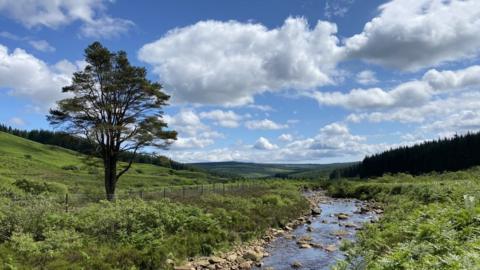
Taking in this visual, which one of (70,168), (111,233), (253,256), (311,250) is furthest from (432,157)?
(111,233)

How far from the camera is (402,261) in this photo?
8.70 meters

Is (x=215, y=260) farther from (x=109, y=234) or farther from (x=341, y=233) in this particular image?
(x=341, y=233)

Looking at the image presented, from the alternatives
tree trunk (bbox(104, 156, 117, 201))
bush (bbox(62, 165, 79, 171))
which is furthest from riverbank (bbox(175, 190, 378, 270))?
bush (bbox(62, 165, 79, 171))

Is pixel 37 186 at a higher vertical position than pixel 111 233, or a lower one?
higher

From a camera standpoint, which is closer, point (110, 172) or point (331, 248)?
point (331, 248)

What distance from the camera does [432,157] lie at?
121 meters

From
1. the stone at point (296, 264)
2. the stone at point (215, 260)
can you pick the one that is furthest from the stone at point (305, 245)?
the stone at point (215, 260)

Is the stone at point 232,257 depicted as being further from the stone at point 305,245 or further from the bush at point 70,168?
the bush at point 70,168


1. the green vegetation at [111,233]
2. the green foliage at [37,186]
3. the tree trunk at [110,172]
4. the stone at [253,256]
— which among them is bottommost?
the stone at [253,256]

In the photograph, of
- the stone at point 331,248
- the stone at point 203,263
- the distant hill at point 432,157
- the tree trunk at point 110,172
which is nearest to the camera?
the stone at point 203,263

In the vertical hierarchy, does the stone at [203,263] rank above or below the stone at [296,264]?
above

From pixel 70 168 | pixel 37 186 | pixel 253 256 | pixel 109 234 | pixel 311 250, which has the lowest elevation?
pixel 311 250

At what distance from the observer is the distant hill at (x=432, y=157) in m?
112

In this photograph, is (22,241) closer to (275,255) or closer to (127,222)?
(127,222)
